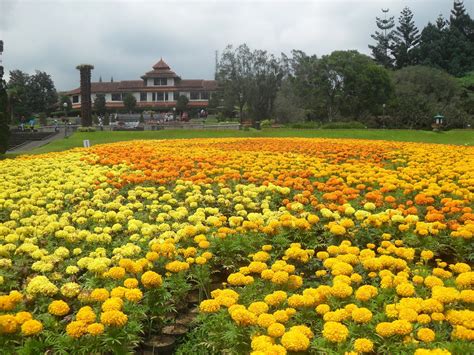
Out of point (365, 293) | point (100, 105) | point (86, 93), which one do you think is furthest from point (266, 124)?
point (365, 293)

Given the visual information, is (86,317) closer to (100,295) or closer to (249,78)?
(100,295)

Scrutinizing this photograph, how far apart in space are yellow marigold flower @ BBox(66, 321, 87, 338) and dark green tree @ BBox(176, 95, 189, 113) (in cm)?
6368

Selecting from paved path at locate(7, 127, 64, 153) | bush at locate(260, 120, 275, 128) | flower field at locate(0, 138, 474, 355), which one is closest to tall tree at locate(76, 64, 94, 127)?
paved path at locate(7, 127, 64, 153)

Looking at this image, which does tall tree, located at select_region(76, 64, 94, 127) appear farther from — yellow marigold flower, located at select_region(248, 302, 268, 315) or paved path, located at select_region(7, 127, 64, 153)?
yellow marigold flower, located at select_region(248, 302, 268, 315)

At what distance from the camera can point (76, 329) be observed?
9.57ft

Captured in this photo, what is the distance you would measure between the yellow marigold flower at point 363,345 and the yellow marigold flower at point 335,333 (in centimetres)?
8

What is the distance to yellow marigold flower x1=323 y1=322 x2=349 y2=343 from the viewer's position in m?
2.77

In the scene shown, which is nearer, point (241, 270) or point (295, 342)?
point (295, 342)

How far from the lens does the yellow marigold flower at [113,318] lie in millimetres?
2990

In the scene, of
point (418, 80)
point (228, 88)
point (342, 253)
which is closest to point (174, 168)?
point (342, 253)

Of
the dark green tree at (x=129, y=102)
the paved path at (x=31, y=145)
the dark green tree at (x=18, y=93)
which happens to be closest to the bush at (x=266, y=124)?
the paved path at (x=31, y=145)

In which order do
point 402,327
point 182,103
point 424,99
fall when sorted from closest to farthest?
point 402,327 < point 424,99 < point 182,103

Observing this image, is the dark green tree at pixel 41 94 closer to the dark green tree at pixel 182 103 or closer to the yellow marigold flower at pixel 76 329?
the dark green tree at pixel 182 103

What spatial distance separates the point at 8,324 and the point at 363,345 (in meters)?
2.20
